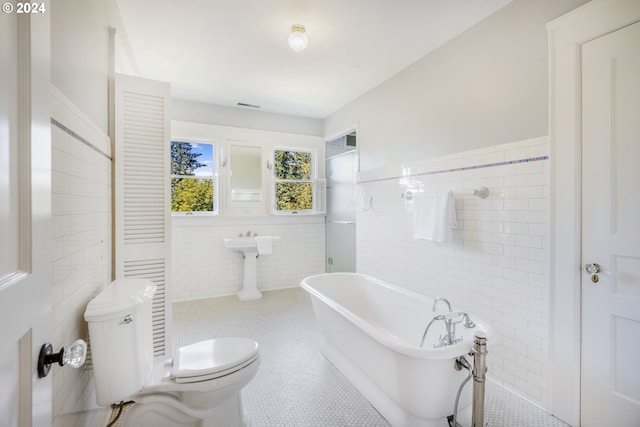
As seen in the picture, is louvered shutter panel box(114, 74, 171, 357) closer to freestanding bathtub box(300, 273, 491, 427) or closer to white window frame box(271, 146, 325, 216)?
→ freestanding bathtub box(300, 273, 491, 427)

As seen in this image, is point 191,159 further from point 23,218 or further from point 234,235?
point 23,218

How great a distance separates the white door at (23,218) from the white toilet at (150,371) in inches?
30.0

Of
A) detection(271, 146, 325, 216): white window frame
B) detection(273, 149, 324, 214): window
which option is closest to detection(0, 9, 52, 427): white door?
detection(273, 149, 324, 214): window

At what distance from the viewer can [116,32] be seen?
2189 millimetres

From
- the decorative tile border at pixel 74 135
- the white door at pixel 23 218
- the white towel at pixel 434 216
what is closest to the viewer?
the white door at pixel 23 218

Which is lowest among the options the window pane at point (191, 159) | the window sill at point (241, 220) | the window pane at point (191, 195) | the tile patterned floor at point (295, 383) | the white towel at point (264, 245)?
the tile patterned floor at point (295, 383)

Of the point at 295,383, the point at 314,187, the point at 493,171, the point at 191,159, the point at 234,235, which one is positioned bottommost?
the point at 295,383

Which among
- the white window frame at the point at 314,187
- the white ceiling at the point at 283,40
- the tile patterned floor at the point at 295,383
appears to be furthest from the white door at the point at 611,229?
the white window frame at the point at 314,187

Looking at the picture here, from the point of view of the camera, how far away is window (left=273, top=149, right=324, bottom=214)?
473 cm

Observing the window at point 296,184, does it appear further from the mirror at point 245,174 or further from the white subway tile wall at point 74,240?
the white subway tile wall at point 74,240

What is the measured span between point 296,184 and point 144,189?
2.77 meters

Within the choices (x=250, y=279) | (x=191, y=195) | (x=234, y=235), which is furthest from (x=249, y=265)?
(x=191, y=195)

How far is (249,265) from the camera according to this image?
14.1 feet

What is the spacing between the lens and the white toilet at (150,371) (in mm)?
1454
